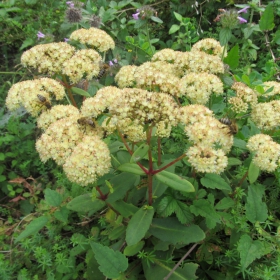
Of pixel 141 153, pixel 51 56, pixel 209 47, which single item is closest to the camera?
pixel 141 153

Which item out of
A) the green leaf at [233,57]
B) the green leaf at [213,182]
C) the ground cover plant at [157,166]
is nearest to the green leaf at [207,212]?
the ground cover plant at [157,166]

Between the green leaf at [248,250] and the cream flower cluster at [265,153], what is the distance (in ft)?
1.85

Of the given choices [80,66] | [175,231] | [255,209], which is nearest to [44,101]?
[80,66]

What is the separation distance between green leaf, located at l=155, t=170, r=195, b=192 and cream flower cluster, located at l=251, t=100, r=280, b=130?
0.87m

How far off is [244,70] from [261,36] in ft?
4.28

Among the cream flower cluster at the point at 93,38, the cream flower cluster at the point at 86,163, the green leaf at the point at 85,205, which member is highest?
→ the cream flower cluster at the point at 93,38

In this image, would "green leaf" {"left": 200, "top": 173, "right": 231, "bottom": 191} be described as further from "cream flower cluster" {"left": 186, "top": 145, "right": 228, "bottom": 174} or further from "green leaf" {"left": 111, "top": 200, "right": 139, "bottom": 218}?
"green leaf" {"left": 111, "top": 200, "right": 139, "bottom": 218}

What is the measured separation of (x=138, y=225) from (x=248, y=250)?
835mm

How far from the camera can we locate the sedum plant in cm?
223

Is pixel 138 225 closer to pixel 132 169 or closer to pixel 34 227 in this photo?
pixel 132 169

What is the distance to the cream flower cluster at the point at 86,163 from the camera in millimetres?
2206

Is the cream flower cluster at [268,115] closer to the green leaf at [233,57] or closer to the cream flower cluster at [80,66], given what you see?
the green leaf at [233,57]

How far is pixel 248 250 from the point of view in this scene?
240 centimetres

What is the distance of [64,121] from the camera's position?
97.4 inches
